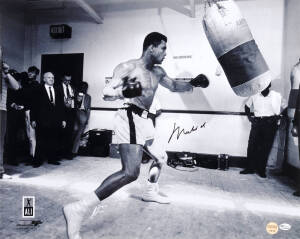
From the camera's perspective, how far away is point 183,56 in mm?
5273

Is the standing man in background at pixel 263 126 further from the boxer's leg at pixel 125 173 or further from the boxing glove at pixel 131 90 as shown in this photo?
the boxing glove at pixel 131 90

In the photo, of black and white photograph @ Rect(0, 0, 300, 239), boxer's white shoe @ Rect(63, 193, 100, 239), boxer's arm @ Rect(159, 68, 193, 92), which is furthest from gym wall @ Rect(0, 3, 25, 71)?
boxer's white shoe @ Rect(63, 193, 100, 239)

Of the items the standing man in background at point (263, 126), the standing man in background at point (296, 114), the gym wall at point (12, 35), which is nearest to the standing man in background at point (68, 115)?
the gym wall at point (12, 35)

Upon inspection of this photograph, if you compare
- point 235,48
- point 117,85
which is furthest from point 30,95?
point 235,48

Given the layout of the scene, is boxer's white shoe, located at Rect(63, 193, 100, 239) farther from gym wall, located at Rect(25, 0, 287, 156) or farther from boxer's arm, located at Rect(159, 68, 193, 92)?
gym wall, located at Rect(25, 0, 287, 156)

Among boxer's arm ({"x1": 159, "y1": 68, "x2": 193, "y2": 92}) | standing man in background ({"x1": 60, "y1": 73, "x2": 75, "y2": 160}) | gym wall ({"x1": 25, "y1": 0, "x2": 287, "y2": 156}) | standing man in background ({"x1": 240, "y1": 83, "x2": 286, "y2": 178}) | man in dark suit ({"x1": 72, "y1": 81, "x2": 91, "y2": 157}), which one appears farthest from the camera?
man in dark suit ({"x1": 72, "y1": 81, "x2": 91, "y2": 157})

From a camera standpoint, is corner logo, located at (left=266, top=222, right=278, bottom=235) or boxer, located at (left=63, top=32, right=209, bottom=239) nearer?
boxer, located at (left=63, top=32, right=209, bottom=239)

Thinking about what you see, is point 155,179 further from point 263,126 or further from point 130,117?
point 263,126

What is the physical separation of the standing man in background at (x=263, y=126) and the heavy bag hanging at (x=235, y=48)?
7.92 feet

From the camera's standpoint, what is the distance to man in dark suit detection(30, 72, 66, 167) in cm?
399

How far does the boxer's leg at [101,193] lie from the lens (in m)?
1.67

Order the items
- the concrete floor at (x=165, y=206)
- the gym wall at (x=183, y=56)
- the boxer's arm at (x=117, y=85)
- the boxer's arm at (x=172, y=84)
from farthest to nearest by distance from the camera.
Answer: the gym wall at (x=183, y=56) < the boxer's arm at (x=172, y=84) < the concrete floor at (x=165, y=206) < the boxer's arm at (x=117, y=85)

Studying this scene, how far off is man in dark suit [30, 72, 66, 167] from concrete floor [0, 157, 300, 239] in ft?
1.40

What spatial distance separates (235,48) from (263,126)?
8.72 ft
